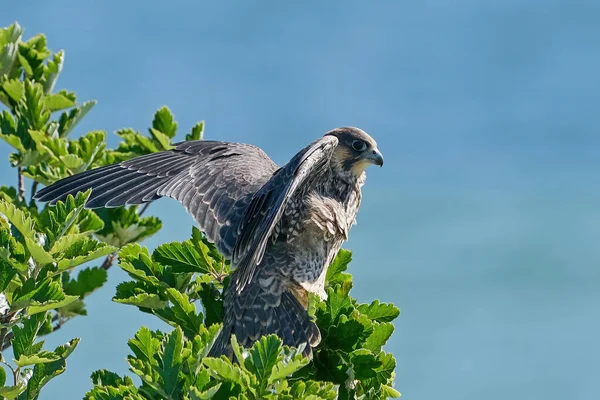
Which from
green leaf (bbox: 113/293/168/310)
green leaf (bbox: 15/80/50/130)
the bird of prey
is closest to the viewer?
green leaf (bbox: 113/293/168/310)

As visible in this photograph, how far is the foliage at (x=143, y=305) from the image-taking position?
13.0ft

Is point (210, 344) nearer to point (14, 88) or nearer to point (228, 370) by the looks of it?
point (228, 370)

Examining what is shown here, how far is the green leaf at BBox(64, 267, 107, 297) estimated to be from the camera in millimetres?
6586

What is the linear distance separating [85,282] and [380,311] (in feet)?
8.13

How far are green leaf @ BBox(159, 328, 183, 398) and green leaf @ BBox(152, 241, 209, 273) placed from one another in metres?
1.39

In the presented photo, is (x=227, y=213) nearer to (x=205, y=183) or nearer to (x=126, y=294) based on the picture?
(x=205, y=183)

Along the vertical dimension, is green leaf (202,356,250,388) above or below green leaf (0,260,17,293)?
below

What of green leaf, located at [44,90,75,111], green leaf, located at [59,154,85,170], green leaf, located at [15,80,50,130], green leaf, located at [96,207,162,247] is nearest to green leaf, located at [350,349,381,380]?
green leaf, located at [96,207,162,247]

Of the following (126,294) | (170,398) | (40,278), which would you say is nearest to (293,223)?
(126,294)

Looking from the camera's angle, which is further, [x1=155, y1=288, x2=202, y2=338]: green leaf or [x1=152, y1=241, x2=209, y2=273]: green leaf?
[x1=152, y1=241, x2=209, y2=273]: green leaf

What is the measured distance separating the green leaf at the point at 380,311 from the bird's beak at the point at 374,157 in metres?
1.97

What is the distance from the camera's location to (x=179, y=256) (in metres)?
5.44

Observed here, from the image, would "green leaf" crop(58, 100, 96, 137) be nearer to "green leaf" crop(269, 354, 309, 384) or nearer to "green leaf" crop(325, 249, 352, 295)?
"green leaf" crop(325, 249, 352, 295)

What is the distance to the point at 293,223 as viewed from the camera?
6137 mm
